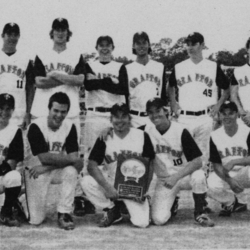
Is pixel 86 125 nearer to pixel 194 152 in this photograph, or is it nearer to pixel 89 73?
pixel 89 73

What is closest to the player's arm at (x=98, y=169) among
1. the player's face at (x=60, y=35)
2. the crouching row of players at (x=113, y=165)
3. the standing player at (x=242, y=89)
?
the crouching row of players at (x=113, y=165)

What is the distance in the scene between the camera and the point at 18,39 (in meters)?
5.81

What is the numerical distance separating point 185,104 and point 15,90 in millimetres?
2017

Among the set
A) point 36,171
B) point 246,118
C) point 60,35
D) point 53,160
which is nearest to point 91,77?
point 60,35

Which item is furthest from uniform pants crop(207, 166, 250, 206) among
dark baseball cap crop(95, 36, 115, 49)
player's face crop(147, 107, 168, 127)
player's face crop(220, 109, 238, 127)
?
dark baseball cap crop(95, 36, 115, 49)

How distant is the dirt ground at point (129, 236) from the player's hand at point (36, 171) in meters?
0.50

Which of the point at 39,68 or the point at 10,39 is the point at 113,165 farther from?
the point at 10,39

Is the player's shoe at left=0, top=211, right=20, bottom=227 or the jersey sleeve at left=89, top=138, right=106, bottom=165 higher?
the jersey sleeve at left=89, top=138, right=106, bottom=165

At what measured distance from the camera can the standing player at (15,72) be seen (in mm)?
5711

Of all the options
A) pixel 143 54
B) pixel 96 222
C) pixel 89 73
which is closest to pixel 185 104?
pixel 143 54

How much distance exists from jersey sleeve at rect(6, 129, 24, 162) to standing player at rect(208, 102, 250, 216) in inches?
80.7

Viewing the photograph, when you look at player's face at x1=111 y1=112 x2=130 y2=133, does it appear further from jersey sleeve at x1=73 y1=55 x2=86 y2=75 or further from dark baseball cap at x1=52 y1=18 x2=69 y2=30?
dark baseball cap at x1=52 y1=18 x2=69 y2=30

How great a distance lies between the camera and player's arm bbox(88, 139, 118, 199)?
5.00 m

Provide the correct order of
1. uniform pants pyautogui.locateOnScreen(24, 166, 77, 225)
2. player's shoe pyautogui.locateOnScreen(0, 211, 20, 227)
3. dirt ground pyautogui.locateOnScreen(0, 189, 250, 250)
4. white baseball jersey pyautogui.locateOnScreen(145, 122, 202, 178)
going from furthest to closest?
white baseball jersey pyautogui.locateOnScreen(145, 122, 202, 178) → uniform pants pyautogui.locateOnScreen(24, 166, 77, 225) → player's shoe pyautogui.locateOnScreen(0, 211, 20, 227) → dirt ground pyautogui.locateOnScreen(0, 189, 250, 250)
